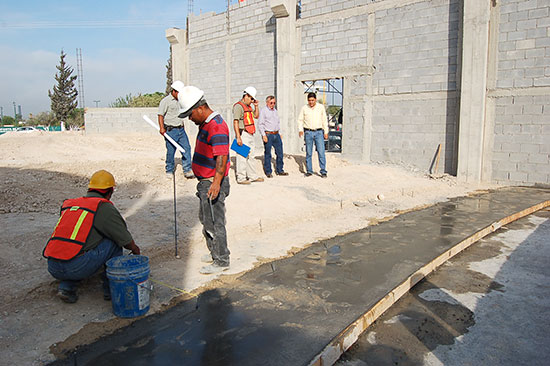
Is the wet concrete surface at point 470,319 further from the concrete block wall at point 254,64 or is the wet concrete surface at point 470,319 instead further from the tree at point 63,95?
the tree at point 63,95

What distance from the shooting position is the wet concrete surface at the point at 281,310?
2494mm

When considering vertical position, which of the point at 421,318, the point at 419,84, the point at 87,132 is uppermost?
the point at 419,84

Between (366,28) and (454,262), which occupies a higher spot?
(366,28)

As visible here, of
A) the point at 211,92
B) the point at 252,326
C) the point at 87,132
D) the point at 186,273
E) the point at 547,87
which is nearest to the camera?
the point at 252,326

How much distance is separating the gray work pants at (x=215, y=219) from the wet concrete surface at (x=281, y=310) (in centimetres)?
35

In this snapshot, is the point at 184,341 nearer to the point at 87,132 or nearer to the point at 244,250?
the point at 244,250

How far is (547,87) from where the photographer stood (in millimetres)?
8781

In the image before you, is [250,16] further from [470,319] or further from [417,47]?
[470,319]

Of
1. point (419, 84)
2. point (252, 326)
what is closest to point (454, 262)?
point (252, 326)

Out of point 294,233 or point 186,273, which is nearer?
point 186,273

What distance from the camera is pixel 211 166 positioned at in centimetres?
379

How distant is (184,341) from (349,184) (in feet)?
21.9

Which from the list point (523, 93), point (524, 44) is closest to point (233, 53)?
point (524, 44)

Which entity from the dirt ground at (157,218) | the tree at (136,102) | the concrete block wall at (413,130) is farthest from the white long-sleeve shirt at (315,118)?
the tree at (136,102)
